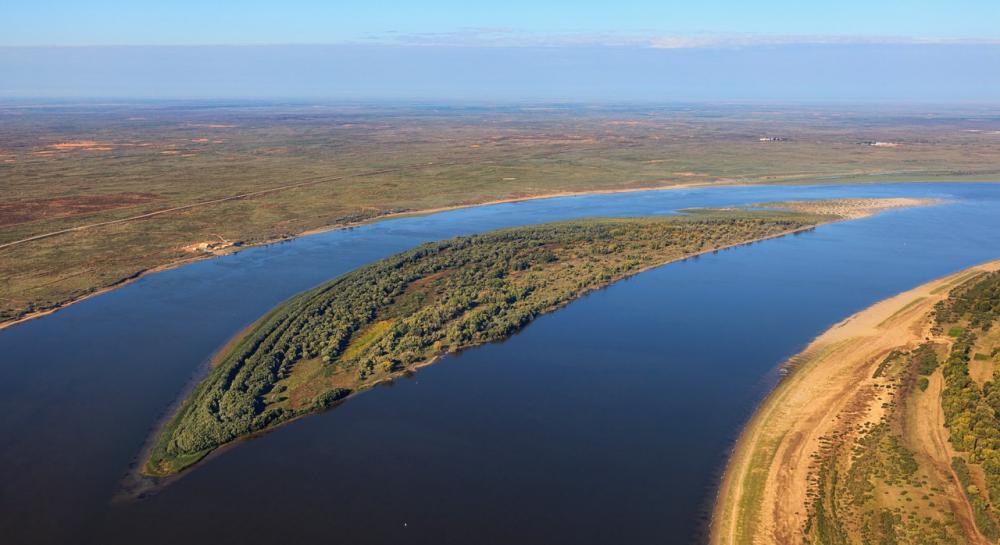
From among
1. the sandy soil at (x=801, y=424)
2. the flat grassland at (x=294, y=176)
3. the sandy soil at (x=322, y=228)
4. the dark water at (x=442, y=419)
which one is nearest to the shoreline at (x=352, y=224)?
the sandy soil at (x=322, y=228)

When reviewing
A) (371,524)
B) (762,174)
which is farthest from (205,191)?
(762,174)

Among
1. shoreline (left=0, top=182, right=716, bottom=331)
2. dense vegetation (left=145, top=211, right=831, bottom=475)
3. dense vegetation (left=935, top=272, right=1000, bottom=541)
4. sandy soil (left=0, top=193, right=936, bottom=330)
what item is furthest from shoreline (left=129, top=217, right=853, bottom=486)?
dense vegetation (left=935, top=272, right=1000, bottom=541)

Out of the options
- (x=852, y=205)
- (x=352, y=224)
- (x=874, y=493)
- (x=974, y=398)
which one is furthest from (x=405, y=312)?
(x=852, y=205)

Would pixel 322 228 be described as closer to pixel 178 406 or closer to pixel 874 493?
pixel 178 406

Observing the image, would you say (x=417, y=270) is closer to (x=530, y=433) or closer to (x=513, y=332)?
(x=513, y=332)

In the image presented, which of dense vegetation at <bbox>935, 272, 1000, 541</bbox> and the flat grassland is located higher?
the flat grassland

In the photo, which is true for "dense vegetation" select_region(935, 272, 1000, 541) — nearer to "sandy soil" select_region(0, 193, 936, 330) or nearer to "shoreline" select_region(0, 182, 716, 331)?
"sandy soil" select_region(0, 193, 936, 330)

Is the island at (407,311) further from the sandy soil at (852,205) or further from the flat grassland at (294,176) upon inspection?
the flat grassland at (294,176)
